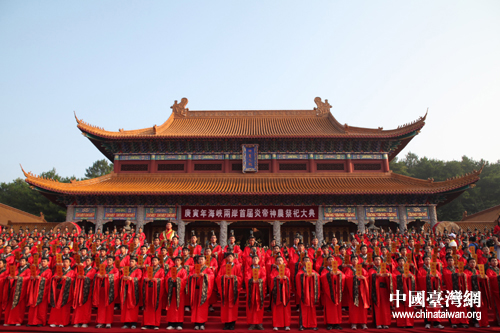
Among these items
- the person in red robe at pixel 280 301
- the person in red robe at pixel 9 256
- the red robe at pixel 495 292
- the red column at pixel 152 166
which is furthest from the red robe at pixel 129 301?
the red column at pixel 152 166

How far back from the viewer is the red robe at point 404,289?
665 centimetres

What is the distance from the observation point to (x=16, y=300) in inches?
267

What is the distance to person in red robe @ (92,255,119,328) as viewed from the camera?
6625 millimetres

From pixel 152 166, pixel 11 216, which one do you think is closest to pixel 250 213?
pixel 152 166

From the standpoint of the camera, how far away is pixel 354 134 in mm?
18438

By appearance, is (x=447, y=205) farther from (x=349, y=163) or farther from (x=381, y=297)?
(x=381, y=297)

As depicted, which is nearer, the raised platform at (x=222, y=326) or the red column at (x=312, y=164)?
A: the raised platform at (x=222, y=326)

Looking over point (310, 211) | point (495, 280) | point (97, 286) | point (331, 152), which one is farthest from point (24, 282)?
point (331, 152)

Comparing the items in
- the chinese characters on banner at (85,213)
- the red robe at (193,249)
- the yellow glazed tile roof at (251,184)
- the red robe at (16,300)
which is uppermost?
the yellow glazed tile roof at (251,184)

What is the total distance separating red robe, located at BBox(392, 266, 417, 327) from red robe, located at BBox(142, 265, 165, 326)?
4816mm

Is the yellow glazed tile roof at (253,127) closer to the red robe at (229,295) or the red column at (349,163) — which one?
the red column at (349,163)

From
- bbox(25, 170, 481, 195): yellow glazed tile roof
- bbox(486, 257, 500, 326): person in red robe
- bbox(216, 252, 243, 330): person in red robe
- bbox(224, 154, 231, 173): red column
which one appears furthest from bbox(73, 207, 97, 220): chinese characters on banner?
bbox(486, 257, 500, 326): person in red robe

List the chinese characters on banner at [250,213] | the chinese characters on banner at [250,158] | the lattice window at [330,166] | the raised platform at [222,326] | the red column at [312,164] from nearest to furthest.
Answer: 1. the raised platform at [222,326]
2. the chinese characters on banner at [250,213]
3. the chinese characters on banner at [250,158]
4. the red column at [312,164]
5. the lattice window at [330,166]

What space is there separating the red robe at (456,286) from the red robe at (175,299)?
5498 millimetres
